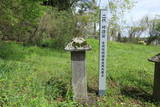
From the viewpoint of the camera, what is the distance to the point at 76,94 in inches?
124

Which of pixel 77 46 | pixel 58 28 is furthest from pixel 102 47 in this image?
pixel 58 28

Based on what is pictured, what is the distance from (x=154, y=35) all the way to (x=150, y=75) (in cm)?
2061

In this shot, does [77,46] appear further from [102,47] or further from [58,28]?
[58,28]

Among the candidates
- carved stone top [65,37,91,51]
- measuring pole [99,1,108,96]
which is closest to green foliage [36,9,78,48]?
measuring pole [99,1,108,96]

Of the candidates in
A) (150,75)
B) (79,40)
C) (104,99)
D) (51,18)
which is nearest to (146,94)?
(104,99)

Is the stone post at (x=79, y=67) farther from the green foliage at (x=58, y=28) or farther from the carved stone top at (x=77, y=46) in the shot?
the green foliage at (x=58, y=28)

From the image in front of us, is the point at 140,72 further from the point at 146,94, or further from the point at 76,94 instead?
the point at 76,94

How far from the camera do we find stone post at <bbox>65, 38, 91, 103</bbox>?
304cm

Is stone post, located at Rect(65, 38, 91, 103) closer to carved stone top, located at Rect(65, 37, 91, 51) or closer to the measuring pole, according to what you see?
carved stone top, located at Rect(65, 37, 91, 51)

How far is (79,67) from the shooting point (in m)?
3.12

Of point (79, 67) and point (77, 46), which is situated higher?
point (77, 46)

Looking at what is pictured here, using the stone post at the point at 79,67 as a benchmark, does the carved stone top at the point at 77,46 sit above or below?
above

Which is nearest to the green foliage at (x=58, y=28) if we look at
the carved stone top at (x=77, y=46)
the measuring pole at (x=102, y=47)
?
the measuring pole at (x=102, y=47)

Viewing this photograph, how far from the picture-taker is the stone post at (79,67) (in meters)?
3.04
